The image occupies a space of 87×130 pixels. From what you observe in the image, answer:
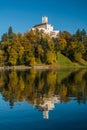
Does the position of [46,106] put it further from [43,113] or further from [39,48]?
[39,48]

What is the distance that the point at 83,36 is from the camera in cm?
16912

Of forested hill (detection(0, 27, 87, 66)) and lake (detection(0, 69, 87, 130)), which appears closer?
lake (detection(0, 69, 87, 130))

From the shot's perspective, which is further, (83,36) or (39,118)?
(83,36)

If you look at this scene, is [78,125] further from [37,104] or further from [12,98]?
[12,98]

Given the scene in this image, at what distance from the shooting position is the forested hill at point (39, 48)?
136 meters

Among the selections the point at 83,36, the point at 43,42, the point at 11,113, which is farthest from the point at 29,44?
the point at 11,113

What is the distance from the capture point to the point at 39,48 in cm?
14250

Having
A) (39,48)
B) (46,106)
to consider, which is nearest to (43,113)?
(46,106)

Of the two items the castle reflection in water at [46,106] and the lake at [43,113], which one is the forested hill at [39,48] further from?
the castle reflection in water at [46,106]

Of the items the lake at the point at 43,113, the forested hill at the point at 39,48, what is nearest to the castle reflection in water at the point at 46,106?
the lake at the point at 43,113

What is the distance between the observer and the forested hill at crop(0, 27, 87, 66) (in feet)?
447

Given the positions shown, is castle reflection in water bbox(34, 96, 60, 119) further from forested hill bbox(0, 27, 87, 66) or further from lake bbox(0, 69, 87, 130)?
forested hill bbox(0, 27, 87, 66)

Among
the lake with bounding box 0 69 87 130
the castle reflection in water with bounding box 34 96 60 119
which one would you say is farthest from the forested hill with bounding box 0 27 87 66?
the castle reflection in water with bounding box 34 96 60 119

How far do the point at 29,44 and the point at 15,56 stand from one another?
11.2 m
